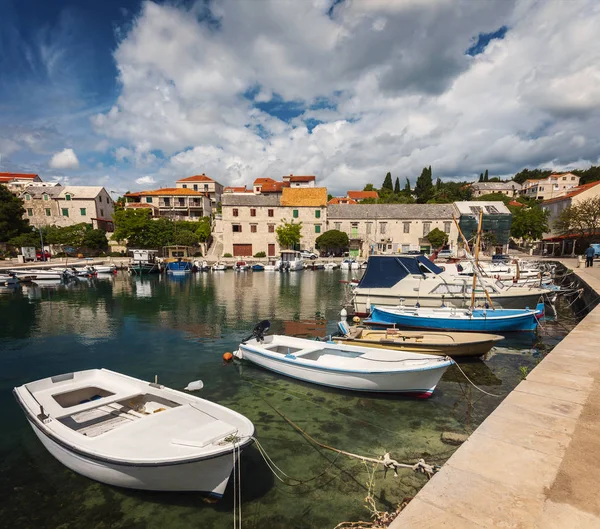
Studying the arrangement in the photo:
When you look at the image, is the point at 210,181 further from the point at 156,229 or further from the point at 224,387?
the point at 224,387

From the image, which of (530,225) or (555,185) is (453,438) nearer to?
(530,225)

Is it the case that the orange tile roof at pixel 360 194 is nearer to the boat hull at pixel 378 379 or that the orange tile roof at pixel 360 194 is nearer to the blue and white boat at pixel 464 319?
the blue and white boat at pixel 464 319

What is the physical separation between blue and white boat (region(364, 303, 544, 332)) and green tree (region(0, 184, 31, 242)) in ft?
201

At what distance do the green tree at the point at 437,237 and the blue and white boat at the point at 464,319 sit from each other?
43.9 meters

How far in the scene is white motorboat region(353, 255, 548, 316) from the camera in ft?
62.7

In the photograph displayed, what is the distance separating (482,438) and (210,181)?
280 ft

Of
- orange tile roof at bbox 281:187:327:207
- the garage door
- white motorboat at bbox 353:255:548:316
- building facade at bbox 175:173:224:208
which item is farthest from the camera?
building facade at bbox 175:173:224:208

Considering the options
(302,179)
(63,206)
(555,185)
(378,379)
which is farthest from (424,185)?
(378,379)

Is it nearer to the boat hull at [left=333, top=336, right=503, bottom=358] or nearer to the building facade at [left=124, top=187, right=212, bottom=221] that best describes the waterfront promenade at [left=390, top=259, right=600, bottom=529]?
the boat hull at [left=333, top=336, right=503, bottom=358]

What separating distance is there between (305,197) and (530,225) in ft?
133

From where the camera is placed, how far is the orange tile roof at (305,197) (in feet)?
196

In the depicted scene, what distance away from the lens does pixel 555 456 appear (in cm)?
452

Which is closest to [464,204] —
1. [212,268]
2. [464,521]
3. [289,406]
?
[212,268]

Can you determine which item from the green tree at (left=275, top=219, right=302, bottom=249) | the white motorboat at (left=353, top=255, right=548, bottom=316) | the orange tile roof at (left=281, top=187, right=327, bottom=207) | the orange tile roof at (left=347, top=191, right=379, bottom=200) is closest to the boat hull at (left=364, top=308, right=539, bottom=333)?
the white motorboat at (left=353, top=255, right=548, bottom=316)
